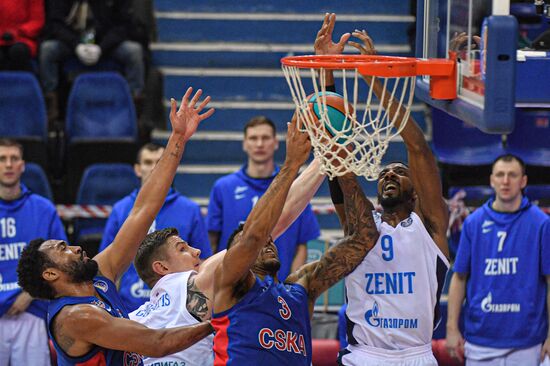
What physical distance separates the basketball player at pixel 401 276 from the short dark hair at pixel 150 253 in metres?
0.95

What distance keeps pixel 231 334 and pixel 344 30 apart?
6.18 metres

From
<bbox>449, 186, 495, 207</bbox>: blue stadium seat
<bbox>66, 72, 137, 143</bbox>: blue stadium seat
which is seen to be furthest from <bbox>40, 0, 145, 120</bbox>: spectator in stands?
<bbox>449, 186, 495, 207</bbox>: blue stadium seat

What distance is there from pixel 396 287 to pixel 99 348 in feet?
5.47

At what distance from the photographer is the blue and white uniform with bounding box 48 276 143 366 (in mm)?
4887

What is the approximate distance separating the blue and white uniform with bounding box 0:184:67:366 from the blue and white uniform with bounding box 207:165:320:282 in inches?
46.5

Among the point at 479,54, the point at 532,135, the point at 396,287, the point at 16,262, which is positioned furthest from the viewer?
the point at 532,135

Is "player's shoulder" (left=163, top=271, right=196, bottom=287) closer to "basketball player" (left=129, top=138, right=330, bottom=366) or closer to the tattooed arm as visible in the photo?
"basketball player" (left=129, top=138, right=330, bottom=366)

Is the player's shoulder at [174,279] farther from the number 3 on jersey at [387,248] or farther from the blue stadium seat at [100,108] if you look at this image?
the blue stadium seat at [100,108]

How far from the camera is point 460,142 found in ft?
31.2

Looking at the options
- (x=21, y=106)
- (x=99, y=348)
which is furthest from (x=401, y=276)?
(x=21, y=106)

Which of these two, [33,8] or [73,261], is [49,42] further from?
[73,261]

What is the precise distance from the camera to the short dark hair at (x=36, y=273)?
200 inches

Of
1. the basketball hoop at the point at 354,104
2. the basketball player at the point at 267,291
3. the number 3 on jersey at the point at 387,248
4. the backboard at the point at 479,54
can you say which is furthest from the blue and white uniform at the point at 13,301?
the backboard at the point at 479,54

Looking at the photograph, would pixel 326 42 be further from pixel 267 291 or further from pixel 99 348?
pixel 99 348
